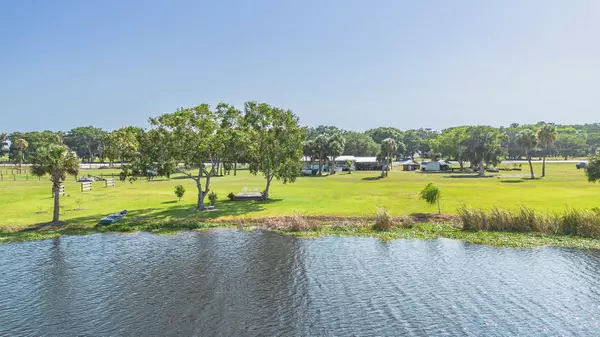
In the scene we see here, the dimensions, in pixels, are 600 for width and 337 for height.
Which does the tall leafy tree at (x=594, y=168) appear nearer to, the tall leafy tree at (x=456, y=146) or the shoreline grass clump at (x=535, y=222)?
the shoreline grass clump at (x=535, y=222)

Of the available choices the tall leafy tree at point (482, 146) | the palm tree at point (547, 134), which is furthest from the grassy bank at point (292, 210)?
the tall leafy tree at point (482, 146)

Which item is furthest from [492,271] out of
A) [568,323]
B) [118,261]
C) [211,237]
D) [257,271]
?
[118,261]

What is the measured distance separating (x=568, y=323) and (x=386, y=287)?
33.8 feet

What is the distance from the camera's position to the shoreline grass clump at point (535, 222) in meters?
37.9

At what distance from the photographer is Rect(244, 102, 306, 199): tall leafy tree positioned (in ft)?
198

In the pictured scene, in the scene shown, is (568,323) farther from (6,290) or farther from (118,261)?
(6,290)

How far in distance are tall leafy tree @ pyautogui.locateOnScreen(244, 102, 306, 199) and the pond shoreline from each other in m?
14.7

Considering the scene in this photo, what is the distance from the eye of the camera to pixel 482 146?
122188 millimetres

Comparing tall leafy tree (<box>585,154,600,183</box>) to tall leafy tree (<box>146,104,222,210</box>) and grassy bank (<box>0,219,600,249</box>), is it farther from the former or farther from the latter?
tall leafy tree (<box>146,104,222,210</box>)

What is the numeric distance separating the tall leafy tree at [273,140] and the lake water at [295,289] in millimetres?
23807

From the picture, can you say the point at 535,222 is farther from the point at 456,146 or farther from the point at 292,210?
the point at 456,146

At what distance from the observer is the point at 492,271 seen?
29.3 metres

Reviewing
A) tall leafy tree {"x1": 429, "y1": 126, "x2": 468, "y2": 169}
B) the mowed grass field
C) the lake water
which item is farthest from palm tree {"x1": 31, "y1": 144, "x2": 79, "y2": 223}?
tall leafy tree {"x1": 429, "y1": 126, "x2": 468, "y2": 169}

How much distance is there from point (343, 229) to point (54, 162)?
33794 mm
